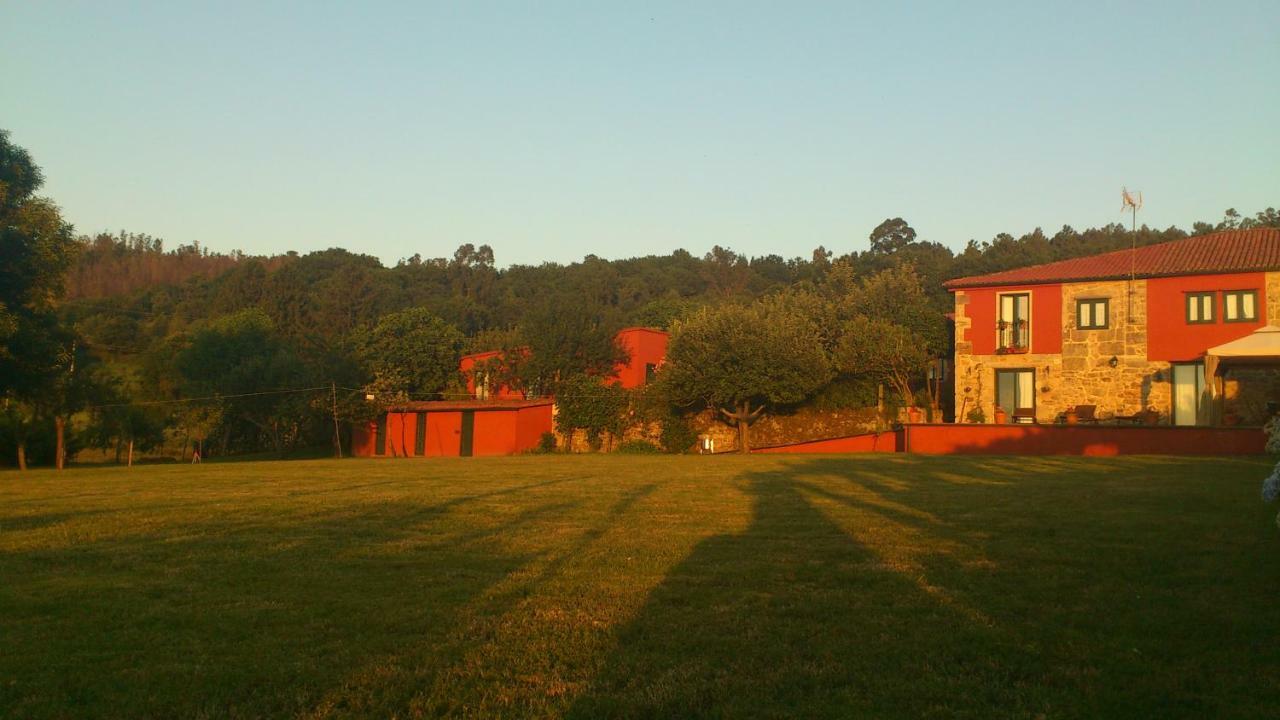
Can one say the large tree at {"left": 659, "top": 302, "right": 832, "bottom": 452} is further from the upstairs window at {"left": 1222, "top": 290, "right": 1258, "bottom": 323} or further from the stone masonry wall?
the upstairs window at {"left": 1222, "top": 290, "right": 1258, "bottom": 323}

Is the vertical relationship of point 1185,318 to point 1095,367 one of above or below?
above

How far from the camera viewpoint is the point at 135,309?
7869cm

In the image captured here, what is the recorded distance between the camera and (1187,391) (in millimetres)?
30953

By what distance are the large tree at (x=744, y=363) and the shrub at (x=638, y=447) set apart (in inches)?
97.5

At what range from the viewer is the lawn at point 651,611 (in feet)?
14.7

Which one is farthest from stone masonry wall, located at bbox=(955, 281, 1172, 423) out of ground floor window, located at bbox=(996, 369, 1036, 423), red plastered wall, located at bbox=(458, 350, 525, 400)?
red plastered wall, located at bbox=(458, 350, 525, 400)

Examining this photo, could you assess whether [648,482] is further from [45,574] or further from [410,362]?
[410,362]

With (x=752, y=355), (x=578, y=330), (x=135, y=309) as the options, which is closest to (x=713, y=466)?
(x=752, y=355)

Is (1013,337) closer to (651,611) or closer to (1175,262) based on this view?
(1175,262)

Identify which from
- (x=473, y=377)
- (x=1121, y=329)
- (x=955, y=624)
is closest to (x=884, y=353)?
(x=1121, y=329)

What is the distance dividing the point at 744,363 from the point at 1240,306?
1573 centimetres

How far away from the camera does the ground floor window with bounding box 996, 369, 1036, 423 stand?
3297 cm

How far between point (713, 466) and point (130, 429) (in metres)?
31.0

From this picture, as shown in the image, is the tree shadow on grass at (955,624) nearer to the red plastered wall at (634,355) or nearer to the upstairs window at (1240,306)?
the upstairs window at (1240,306)
